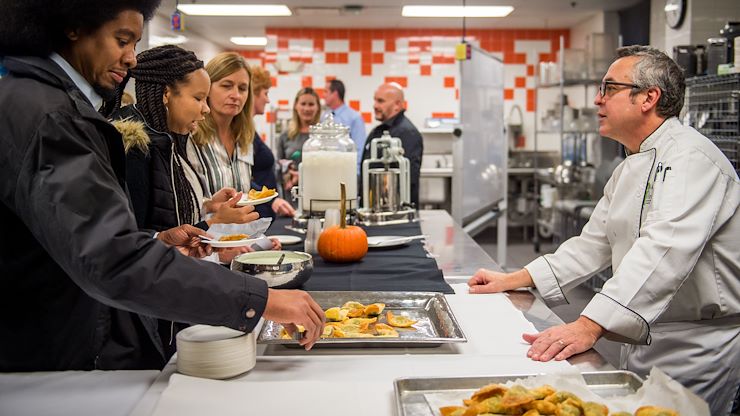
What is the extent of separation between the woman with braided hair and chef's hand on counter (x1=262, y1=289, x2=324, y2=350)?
0.84 meters

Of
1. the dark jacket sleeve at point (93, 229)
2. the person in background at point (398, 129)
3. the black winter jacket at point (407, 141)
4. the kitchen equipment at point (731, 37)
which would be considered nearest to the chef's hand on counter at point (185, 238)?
the dark jacket sleeve at point (93, 229)

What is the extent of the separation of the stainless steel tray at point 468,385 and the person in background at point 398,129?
3502mm

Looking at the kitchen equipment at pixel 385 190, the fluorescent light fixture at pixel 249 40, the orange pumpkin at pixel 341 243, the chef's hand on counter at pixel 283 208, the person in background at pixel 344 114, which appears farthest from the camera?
the fluorescent light fixture at pixel 249 40

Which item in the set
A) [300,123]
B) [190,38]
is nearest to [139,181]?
[300,123]

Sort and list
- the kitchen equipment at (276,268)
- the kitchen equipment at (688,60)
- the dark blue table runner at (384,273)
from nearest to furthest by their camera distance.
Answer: the kitchen equipment at (276,268) → the dark blue table runner at (384,273) → the kitchen equipment at (688,60)

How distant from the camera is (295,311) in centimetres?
127

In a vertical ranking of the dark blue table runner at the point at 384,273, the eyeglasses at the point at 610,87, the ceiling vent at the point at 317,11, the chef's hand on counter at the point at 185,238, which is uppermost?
the ceiling vent at the point at 317,11

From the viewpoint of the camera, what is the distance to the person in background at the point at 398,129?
4848 mm

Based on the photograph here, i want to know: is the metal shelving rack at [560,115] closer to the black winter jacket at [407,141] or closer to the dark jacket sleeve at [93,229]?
the black winter jacket at [407,141]

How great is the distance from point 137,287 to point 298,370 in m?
0.38

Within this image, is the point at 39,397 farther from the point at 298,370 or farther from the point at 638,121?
the point at 638,121

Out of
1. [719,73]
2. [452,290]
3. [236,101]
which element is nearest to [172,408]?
[452,290]

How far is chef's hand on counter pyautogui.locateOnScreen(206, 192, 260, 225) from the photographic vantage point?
86.3 inches

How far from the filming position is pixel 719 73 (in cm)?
402
